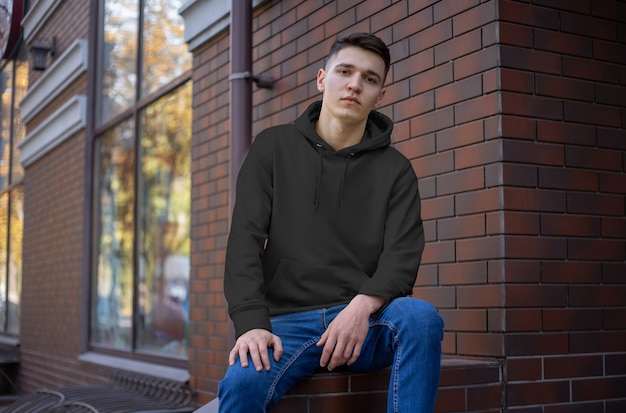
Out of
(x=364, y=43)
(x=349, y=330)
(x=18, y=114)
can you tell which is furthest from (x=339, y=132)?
(x=18, y=114)

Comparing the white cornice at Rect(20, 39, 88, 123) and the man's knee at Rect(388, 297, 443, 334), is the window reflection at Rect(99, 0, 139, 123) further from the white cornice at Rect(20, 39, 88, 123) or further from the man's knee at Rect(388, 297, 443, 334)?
the man's knee at Rect(388, 297, 443, 334)

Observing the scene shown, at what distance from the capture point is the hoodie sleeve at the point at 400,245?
2.67 m

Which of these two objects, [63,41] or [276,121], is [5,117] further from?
[276,121]

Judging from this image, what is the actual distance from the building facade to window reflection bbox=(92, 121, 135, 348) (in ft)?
0.08

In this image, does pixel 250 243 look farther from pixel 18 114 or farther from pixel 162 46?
pixel 18 114

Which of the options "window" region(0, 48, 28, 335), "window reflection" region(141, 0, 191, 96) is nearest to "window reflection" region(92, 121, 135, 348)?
"window reflection" region(141, 0, 191, 96)

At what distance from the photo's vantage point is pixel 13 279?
11852mm

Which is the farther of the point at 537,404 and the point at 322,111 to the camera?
the point at 537,404

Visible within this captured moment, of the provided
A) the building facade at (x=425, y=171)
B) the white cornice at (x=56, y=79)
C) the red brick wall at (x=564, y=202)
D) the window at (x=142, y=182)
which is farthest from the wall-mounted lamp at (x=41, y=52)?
the red brick wall at (x=564, y=202)

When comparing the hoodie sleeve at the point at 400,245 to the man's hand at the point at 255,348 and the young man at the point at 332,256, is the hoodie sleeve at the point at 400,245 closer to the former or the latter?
the young man at the point at 332,256

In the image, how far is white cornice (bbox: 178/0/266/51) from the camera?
5293mm

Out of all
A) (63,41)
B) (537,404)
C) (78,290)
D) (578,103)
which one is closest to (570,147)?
(578,103)

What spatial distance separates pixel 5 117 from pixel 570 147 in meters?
10.3

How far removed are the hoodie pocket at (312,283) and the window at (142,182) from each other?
3.48m
